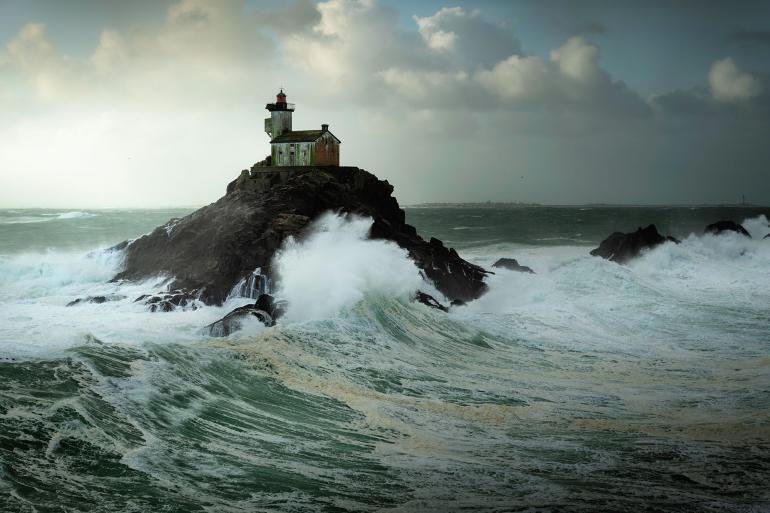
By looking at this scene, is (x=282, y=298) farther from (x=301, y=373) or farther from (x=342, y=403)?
(x=342, y=403)

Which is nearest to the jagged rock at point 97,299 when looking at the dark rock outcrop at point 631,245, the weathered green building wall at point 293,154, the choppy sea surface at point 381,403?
the choppy sea surface at point 381,403

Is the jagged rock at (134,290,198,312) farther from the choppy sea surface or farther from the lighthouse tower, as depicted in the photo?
the lighthouse tower

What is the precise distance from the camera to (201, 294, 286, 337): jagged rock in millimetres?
16812

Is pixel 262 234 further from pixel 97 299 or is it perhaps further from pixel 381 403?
pixel 381 403

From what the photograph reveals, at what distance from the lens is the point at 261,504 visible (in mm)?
7746

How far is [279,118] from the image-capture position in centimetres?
3412

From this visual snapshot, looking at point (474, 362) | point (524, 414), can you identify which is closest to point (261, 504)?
point (524, 414)

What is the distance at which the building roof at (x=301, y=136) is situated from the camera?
105ft

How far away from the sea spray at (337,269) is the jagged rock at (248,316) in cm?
41

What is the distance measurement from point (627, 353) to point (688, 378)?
8.50ft

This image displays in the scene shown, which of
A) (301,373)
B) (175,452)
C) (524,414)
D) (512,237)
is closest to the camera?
(175,452)

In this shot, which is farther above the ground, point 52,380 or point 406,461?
point 52,380

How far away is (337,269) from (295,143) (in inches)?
485

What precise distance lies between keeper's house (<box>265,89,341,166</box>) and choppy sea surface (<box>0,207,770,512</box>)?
925cm
